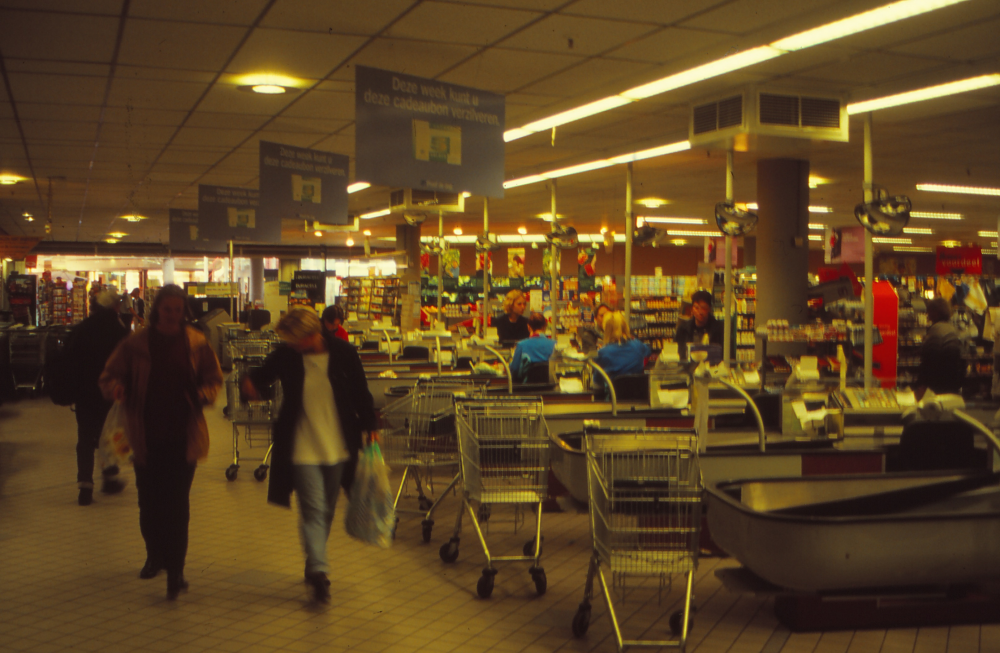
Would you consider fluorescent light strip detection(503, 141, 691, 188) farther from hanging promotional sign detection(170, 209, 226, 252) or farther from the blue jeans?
the blue jeans

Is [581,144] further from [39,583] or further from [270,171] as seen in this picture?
[39,583]

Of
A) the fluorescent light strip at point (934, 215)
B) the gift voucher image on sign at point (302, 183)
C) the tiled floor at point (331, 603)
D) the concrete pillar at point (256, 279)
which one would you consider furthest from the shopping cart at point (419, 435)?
Result: the concrete pillar at point (256, 279)

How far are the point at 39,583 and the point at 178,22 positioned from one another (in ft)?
12.7

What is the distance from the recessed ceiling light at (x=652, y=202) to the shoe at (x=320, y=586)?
13246 mm

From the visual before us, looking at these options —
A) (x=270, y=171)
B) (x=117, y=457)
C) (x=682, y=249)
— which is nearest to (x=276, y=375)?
(x=117, y=457)

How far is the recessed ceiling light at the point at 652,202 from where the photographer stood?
1694 cm

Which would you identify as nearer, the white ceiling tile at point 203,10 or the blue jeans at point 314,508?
the blue jeans at point 314,508

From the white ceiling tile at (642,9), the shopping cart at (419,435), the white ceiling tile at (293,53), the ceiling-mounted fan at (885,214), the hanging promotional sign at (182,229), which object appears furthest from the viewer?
the hanging promotional sign at (182,229)

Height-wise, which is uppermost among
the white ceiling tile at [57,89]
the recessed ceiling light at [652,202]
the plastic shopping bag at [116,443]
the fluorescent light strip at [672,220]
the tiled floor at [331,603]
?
the fluorescent light strip at [672,220]

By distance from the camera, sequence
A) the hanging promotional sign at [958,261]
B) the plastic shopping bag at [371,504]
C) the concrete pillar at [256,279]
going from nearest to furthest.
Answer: the plastic shopping bag at [371,504] < the hanging promotional sign at [958,261] < the concrete pillar at [256,279]

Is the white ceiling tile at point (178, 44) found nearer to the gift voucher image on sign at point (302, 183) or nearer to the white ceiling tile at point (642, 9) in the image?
the gift voucher image on sign at point (302, 183)

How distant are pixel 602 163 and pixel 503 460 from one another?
A: 7.90m

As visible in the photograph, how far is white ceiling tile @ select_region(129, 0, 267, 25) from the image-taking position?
5785 mm

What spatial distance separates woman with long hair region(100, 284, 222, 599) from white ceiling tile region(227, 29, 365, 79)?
105 inches
